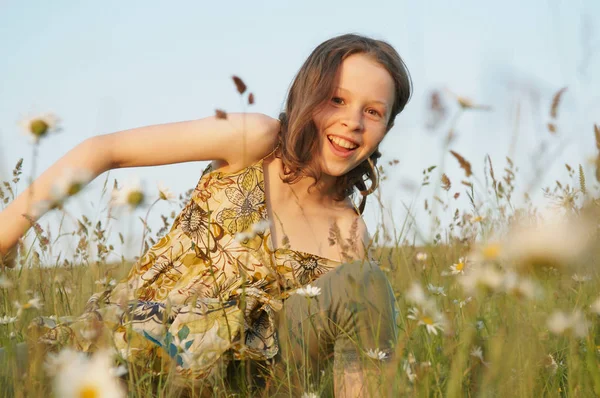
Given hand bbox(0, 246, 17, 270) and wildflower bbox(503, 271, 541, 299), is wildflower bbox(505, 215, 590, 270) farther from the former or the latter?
hand bbox(0, 246, 17, 270)

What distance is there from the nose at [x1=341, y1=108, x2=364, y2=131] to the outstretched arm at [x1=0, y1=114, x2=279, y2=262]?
0.25 meters

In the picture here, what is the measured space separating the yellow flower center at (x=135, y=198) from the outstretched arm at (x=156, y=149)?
1.36 feet

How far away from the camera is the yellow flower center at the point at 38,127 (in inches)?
47.4

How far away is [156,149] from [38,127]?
2.36 ft

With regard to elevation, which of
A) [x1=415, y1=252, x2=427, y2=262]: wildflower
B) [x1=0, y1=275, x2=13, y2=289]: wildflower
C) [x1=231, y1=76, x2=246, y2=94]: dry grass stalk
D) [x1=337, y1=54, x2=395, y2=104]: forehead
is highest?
[x1=231, y1=76, x2=246, y2=94]: dry grass stalk

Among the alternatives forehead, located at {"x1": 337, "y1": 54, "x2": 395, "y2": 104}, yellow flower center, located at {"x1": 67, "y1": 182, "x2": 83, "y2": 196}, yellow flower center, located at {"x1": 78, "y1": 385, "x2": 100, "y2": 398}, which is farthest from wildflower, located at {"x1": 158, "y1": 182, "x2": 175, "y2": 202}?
forehead, located at {"x1": 337, "y1": 54, "x2": 395, "y2": 104}

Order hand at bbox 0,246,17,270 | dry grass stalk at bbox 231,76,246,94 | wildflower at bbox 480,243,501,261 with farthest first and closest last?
hand at bbox 0,246,17,270
dry grass stalk at bbox 231,76,246,94
wildflower at bbox 480,243,501,261

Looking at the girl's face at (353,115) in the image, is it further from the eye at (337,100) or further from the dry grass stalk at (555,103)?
the dry grass stalk at (555,103)

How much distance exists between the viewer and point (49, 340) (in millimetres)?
1378

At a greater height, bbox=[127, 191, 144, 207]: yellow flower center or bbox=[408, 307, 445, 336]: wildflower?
bbox=[127, 191, 144, 207]: yellow flower center

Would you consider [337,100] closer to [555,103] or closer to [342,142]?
[342,142]

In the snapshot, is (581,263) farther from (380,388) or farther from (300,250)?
(300,250)

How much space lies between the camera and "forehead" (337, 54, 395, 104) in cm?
227

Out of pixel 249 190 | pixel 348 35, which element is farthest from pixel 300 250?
pixel 348 35
